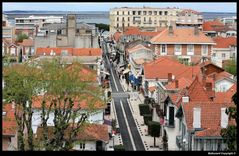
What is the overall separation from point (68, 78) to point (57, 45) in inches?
562

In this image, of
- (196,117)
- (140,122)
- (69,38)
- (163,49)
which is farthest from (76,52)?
(196,117)

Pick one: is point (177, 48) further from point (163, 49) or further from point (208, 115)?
point (208, 115)

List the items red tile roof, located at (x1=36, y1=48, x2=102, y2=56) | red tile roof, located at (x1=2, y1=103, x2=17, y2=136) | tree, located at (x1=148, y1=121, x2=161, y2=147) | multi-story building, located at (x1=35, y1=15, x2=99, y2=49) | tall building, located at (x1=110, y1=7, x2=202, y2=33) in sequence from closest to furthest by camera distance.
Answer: red tile roof, located at (x1=2, y1=103, x2=17, y2=136) < tree, located at (x1=148, y1=121, x2=161, y2=147) < red tile roof, located at (x1=36, y1=48, x2=102, y2=56) < multi-story building, located at (x1=35, y1=15, x2=99, y2=49) < tall building, located at (x1=110, y1=7, x2=202, y2=33)

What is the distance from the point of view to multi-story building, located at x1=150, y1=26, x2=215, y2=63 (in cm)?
2186

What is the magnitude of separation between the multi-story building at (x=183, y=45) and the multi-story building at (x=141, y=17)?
71.1 ft

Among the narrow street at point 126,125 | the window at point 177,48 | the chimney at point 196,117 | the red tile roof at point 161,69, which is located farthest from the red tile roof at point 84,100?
the window at point 177,48

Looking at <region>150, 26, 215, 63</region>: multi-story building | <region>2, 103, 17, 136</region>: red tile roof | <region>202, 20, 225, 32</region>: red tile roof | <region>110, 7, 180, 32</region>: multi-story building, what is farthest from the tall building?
<region>2, 103, 17, 136</region>: red tile roof

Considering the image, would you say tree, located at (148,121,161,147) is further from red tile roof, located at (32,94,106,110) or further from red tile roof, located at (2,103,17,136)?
red tile roof, located at (2,103,17,136)

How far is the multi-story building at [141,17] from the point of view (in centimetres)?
4434

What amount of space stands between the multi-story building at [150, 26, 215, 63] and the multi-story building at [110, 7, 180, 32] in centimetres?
2167

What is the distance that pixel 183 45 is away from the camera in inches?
865

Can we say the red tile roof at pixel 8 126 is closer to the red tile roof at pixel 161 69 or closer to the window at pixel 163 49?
the red tile roof at pixel 161 69

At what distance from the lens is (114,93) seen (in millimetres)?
16656

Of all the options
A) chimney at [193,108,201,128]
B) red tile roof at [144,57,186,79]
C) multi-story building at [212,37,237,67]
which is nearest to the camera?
chimney at [193,108,201,128]
